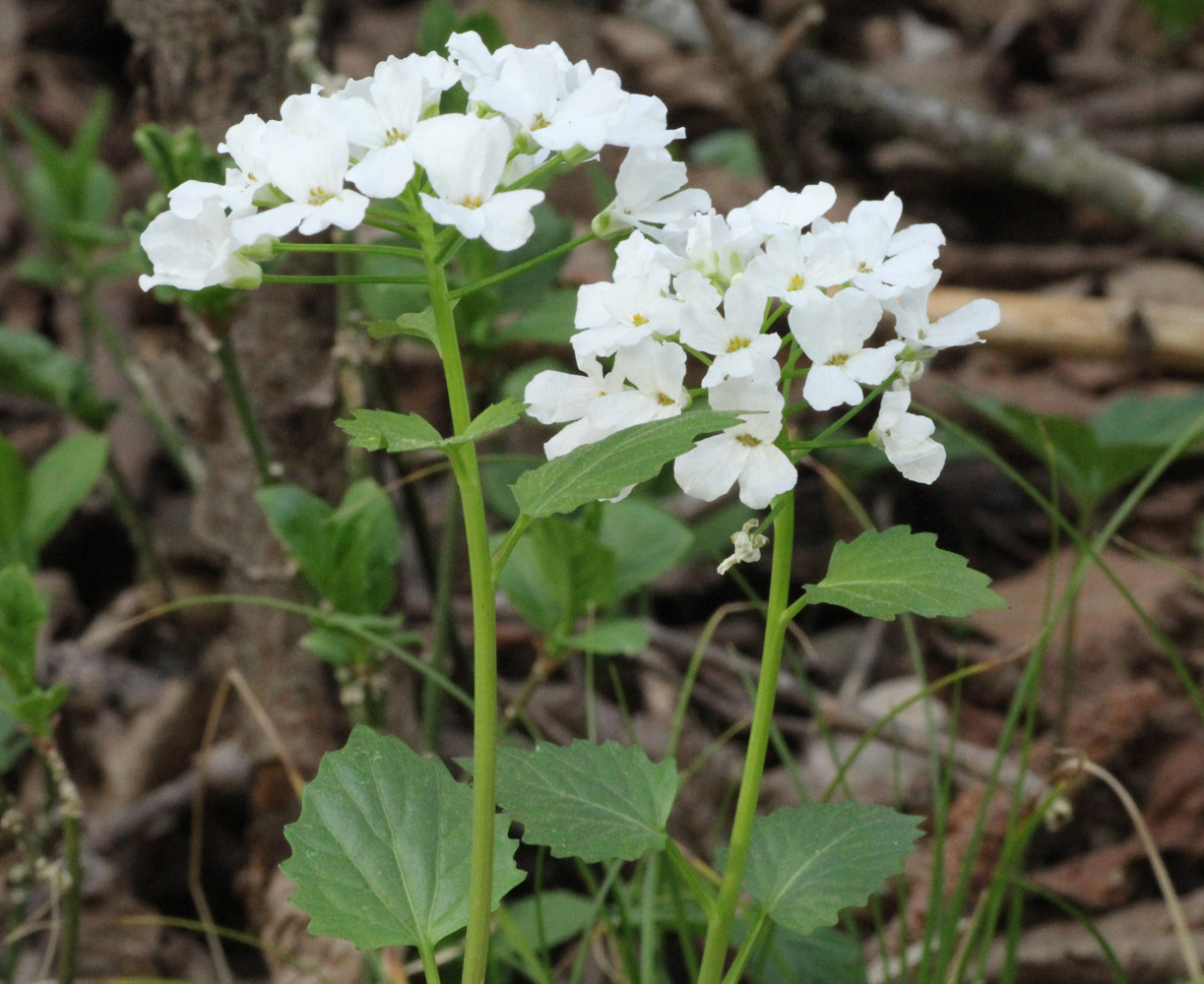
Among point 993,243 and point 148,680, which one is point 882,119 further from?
point 148,680

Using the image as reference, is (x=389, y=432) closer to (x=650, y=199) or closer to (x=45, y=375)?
(x=650, y=199)

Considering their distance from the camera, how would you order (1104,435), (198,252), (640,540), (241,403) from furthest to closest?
(1104,435) → (640,540) → (241,403) → (198,252)

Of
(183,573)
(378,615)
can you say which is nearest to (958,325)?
(378,615)

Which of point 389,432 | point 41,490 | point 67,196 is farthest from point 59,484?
point 389,432

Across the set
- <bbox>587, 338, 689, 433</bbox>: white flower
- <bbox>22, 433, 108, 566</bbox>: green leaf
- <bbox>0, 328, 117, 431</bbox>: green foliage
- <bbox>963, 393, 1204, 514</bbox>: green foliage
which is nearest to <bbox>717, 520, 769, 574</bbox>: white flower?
<bbox>587, 338, 689, 433</bbox>: white flower

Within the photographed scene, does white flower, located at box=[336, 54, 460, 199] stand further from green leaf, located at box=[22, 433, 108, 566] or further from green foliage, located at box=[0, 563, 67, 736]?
green leaf, located at box=[22, 433, 108, 566]

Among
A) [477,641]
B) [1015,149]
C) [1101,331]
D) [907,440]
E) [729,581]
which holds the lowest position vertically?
[729,581]
